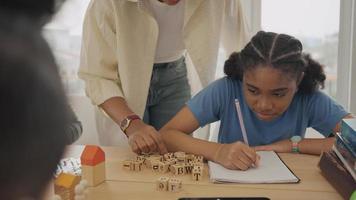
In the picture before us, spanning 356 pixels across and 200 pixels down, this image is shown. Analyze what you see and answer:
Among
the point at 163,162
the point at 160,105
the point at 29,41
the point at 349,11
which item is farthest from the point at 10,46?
the point at 349,11

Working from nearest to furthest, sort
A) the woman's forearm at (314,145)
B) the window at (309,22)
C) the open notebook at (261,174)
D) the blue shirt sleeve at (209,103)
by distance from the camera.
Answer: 1. the open notebook at (261,174)
2. the woman's forearm at (314,145)
3. the blue shirt sleeve at (209,103)
4. the window at (309,22)

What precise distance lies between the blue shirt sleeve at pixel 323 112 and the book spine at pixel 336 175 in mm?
311

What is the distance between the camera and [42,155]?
225mm

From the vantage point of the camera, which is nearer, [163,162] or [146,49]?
[163,162]

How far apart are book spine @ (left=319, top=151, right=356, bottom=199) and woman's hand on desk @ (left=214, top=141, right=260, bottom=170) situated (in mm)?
172

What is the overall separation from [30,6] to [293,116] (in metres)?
1.33

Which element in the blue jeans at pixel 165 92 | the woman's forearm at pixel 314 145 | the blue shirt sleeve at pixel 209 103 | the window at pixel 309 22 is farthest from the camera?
the window at pixel 309 22

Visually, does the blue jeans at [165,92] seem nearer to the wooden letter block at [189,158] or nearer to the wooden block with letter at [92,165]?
the wooden letter block at [189,158]

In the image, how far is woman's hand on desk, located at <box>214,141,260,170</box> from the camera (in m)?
1.16

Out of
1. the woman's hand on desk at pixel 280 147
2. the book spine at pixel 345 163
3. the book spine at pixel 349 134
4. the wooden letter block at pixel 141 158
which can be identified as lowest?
the woman's hand on desk at pixel 280 147

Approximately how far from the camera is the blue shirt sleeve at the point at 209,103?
144 cm

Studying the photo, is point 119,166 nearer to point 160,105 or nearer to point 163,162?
point 163,162

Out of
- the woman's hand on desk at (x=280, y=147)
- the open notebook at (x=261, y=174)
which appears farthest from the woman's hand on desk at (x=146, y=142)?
the woman's hand on desk at (x=280, y=147)

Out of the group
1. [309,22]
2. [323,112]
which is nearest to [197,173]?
[323,112]
